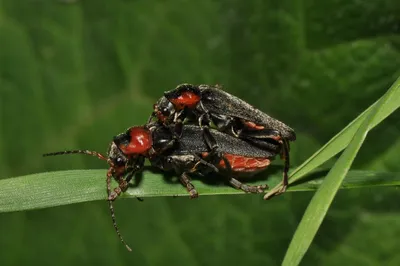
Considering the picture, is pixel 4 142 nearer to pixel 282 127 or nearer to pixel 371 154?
pixel 282 127

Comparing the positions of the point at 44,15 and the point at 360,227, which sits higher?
the point at 44,15

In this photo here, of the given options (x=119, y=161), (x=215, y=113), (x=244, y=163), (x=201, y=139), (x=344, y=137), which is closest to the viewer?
(x=344, y=137)

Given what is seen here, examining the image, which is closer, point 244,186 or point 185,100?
point 244,186

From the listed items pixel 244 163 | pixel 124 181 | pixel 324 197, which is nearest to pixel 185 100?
pixel 244 163

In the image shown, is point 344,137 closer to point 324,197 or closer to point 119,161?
point 324,197

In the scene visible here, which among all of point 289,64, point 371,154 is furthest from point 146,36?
point 371,154

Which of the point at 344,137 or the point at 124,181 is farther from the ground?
the point at 344,137

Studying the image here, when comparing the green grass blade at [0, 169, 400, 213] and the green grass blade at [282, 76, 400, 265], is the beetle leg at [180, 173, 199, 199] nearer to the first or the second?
the green grass blade at [0, 169, 400, 213]
